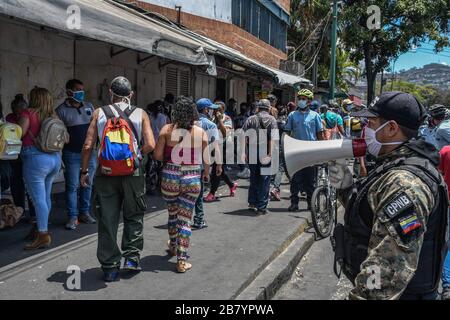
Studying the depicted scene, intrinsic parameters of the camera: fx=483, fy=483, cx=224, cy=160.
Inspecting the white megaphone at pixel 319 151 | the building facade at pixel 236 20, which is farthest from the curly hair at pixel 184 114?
the building facade at pixel 236 20

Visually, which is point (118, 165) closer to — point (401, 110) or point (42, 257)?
point (42, 257)

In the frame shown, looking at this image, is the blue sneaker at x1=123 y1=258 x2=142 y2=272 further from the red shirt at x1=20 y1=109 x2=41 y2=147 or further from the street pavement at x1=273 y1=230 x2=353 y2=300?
the red shirt at x1=20 y1=109 x2=41 y2=147

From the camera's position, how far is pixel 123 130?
424 cm

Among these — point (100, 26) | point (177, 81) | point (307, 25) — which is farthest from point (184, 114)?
point (307, 25)

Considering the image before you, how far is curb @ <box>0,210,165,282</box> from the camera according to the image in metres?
4.38

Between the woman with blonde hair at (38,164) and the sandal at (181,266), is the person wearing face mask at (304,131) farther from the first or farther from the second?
the woman with blonde hair at (38,164)

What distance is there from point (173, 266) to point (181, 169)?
0.98 meters

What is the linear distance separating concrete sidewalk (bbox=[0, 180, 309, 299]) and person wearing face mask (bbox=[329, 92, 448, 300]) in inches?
82.9

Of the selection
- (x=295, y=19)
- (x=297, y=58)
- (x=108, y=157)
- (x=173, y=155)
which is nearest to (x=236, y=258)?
(x=173, y=155)

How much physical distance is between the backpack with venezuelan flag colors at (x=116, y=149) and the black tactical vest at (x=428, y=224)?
2428 millimetres

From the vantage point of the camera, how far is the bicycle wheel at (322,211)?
6684 mm

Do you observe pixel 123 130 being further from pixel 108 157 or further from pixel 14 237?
pixel 14 237

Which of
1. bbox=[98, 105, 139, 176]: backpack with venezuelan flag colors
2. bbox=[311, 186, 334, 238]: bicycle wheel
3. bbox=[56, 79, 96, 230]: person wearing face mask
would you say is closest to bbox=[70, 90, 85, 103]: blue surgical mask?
bbox=[56, 79, 96, 230]: person wearing face mask
